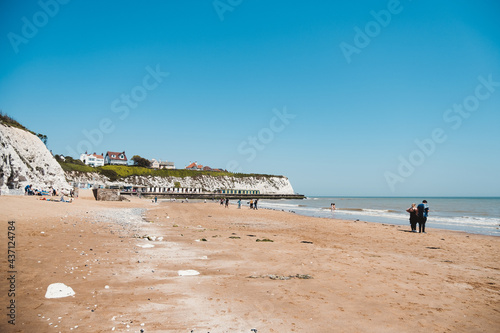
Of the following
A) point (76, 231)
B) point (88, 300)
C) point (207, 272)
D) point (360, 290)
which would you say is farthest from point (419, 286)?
point (76, 231)

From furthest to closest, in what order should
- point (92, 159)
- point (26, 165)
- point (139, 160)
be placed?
point (139, 160) < point (92, 159) < point (26, 165)

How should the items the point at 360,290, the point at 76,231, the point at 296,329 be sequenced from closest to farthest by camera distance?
1. the point at 296,329
2. the point at 360,290
3. the point at 76,231

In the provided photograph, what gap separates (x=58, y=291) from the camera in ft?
15.0

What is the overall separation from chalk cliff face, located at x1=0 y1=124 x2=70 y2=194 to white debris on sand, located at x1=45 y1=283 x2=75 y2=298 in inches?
1251

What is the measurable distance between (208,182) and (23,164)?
96.2m

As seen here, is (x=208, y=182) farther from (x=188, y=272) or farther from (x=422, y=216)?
(x=188, y=272)

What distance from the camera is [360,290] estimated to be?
5.69 metres

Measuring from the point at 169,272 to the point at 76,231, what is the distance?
7.21m

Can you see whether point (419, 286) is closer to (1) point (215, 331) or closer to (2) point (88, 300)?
(1) point (215, 331)

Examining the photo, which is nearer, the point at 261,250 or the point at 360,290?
the point at 360,290

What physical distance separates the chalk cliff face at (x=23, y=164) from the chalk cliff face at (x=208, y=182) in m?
34.9

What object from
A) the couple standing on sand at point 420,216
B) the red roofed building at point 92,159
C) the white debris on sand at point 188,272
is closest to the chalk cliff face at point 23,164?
the white debris on sand at point 188,272

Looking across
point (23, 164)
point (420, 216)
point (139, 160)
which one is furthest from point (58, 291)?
point (139, 160)

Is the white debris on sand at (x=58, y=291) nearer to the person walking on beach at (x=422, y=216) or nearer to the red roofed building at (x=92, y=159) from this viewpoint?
the person walking on beach at (x=422, y=216)
